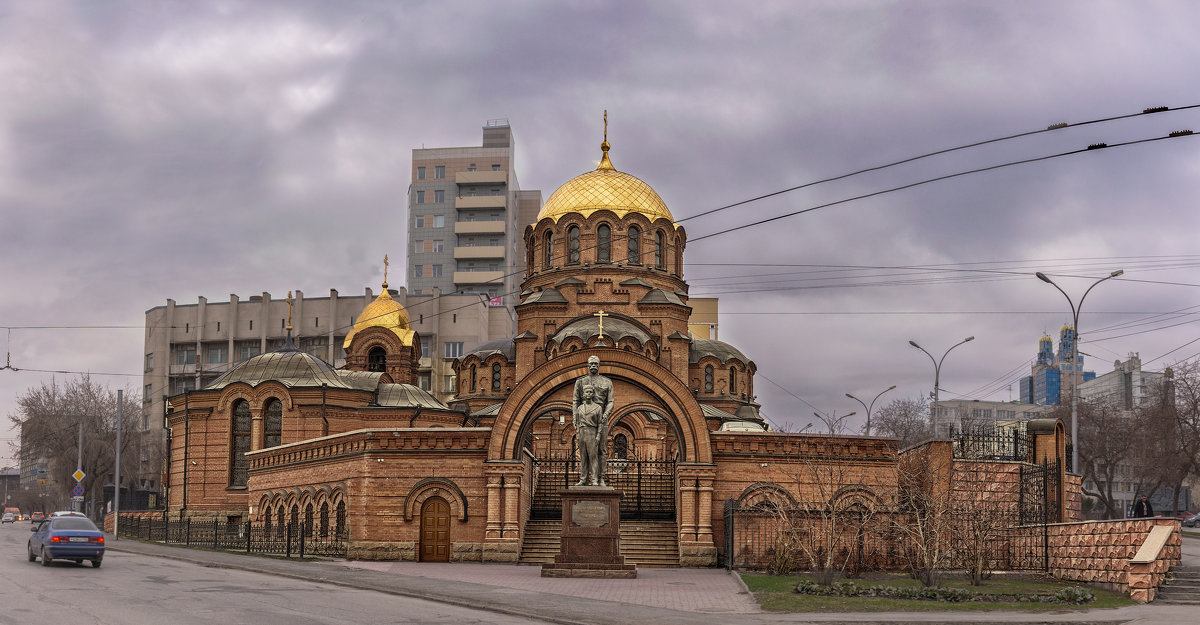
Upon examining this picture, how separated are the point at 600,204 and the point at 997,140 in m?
26.1

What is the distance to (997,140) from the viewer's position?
17.0 meters

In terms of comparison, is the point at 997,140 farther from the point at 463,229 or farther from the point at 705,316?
the point at 463,229

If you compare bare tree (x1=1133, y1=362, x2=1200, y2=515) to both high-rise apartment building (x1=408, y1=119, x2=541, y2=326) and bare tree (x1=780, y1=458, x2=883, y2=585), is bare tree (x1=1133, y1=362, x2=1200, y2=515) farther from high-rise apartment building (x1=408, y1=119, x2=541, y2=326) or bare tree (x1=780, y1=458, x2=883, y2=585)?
high-rise apartment building (x1=408, y1=119, x2=541, y2=326)

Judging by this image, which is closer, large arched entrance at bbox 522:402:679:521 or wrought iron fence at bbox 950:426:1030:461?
wrought iron fence at bbox 950:426:1030:461

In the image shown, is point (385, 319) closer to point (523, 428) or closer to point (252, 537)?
point (252, 537)

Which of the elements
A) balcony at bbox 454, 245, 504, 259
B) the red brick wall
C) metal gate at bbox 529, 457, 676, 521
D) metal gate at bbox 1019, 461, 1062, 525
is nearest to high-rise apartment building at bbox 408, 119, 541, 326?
balcony at bbox 454, 245, 504, 259

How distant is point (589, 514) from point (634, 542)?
Answer: 19.9 ft

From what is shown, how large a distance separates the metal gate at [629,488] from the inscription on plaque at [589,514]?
7366 mm

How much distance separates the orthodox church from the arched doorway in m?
0.05

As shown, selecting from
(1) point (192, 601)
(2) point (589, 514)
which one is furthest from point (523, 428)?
(1) point (192, 601)

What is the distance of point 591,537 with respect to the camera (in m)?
23.5

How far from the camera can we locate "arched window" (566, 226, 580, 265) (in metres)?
42.3

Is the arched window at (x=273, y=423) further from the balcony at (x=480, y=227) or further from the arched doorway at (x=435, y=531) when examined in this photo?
the balcony at (x=480, y=227)

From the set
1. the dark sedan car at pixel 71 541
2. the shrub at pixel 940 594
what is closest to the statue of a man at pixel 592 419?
the shrub at pixel 940 594
